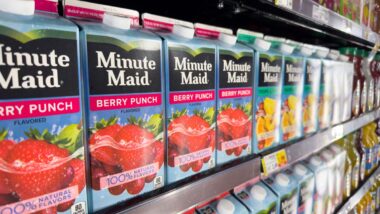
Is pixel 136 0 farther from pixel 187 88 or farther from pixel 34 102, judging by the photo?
pixel 34 102

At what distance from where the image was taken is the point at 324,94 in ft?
3.86

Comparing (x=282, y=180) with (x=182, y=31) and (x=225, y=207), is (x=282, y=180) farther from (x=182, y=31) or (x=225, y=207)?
(x=182, y=31)

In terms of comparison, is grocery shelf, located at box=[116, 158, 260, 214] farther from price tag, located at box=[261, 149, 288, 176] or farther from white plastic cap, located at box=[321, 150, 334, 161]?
white plastic cap, located at box=[321, 150, 334, 161]

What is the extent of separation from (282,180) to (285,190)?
0.17ft

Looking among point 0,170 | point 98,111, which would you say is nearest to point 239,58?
point 98,111

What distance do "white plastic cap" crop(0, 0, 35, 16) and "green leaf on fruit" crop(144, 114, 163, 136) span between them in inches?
10.7

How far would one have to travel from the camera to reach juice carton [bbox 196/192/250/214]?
2.60ft

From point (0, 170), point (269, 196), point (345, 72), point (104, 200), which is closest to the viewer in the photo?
point (0, 170)

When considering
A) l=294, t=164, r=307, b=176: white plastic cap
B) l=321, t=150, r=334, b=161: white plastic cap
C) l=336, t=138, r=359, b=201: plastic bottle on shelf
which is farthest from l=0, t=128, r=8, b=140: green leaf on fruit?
l=336, t=138, r=359, b=201: plastic bottle on shelf

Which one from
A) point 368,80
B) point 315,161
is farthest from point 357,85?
point 315,161

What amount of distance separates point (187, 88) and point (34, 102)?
31 cm

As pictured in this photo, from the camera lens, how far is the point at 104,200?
1.56ft

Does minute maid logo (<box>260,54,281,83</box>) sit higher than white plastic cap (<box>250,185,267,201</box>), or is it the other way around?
minute maid logo (<box>260,54,281,83</box>)

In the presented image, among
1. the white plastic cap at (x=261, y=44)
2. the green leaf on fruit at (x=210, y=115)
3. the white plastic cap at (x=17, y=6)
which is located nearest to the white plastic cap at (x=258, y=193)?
the green leaf on fruit at (x=210, y=115)
